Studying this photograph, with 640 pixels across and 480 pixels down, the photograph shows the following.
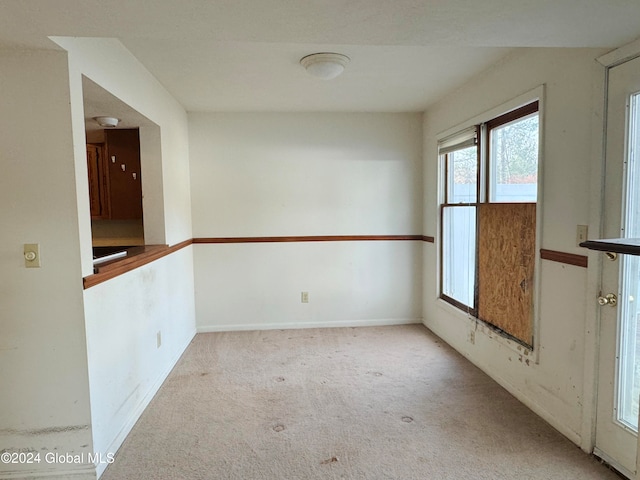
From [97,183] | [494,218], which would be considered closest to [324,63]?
[494,218]

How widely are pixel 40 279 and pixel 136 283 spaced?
695 millimetres

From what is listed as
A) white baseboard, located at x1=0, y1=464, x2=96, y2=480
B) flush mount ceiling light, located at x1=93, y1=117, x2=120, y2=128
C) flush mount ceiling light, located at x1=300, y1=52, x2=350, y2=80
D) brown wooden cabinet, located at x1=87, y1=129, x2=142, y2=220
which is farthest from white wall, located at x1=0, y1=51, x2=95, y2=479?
brown wooden cabinet, located at x1=87, y1=129, x2=142, y2=220

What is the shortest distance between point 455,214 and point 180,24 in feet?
9.20

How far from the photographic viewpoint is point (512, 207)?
258cm

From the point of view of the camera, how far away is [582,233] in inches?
78.2

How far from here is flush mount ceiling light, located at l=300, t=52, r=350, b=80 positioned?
246cm

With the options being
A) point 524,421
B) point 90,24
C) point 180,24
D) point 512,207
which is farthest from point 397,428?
point 90,24

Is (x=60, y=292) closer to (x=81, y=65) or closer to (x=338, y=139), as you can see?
(x=81, y=65)

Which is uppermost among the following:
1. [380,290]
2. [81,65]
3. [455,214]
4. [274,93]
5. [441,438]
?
[274,93]

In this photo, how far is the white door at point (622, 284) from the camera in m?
1.74

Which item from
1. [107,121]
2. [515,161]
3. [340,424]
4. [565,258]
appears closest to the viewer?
[565,258]

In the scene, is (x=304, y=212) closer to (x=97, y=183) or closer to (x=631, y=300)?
(x=97, y=183)

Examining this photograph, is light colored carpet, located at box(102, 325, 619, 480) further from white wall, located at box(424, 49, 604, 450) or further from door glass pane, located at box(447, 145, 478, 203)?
door glass pane, located at box(447, 145, 478, 203)

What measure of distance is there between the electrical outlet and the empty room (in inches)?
0.5
